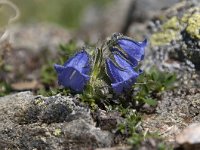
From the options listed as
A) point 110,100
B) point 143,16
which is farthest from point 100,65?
point 143,16

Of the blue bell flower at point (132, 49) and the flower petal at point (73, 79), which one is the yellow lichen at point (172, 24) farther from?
the flower petal at point (73, 79)

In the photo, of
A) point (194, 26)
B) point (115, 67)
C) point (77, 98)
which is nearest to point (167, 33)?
point (194, 26)

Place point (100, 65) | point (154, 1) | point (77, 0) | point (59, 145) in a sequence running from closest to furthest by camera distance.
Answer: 1. point (59, 145)
2. point (100, 65)
3. point (154, 1)
4. point (77, 0)

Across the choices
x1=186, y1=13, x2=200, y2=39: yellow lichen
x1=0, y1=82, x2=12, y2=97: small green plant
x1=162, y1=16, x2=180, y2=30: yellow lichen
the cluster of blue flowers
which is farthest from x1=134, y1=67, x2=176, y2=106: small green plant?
x1=0, y1=82, x2=12, y2=97: small green plant

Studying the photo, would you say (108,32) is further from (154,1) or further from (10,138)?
(10,138)

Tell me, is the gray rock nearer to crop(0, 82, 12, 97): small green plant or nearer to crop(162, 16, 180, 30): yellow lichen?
crop(0, 82, 12, 97): small green plant

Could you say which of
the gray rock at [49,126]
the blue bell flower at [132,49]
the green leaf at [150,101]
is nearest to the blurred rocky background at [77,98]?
the gray rock at [49,126]

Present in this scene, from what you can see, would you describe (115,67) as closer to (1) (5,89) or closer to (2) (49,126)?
(2) (49,126)
